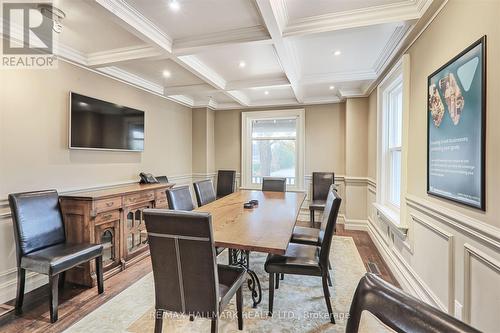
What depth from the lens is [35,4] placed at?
2.01 meters

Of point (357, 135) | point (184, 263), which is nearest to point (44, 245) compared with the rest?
point (184, 263)

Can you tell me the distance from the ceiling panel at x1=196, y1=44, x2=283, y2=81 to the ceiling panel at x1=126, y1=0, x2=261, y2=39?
0.87ft

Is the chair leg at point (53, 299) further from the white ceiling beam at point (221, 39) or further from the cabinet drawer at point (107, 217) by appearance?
the white ceiling beam at point (221, 39)

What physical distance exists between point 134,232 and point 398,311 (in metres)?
3.13

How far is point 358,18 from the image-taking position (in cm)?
215

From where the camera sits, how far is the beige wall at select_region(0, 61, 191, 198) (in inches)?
91.2

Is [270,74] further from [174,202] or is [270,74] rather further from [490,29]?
[490,29]

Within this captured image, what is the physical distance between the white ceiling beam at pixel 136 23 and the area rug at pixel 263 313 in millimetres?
2434

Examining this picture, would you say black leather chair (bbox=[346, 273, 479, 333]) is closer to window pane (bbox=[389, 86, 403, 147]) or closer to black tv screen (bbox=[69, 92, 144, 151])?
window pane (bbox=[389, 86, 403, 147])

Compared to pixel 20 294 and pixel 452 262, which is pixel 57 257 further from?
pixel 452 262

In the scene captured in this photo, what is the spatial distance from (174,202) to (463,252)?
7.50ft

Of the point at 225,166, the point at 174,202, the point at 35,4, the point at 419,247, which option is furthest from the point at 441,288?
the point at 225,166

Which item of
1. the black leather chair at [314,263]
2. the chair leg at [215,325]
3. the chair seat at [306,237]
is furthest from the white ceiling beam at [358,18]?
the chair leg at [215,325]

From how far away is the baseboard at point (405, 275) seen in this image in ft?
6.43
